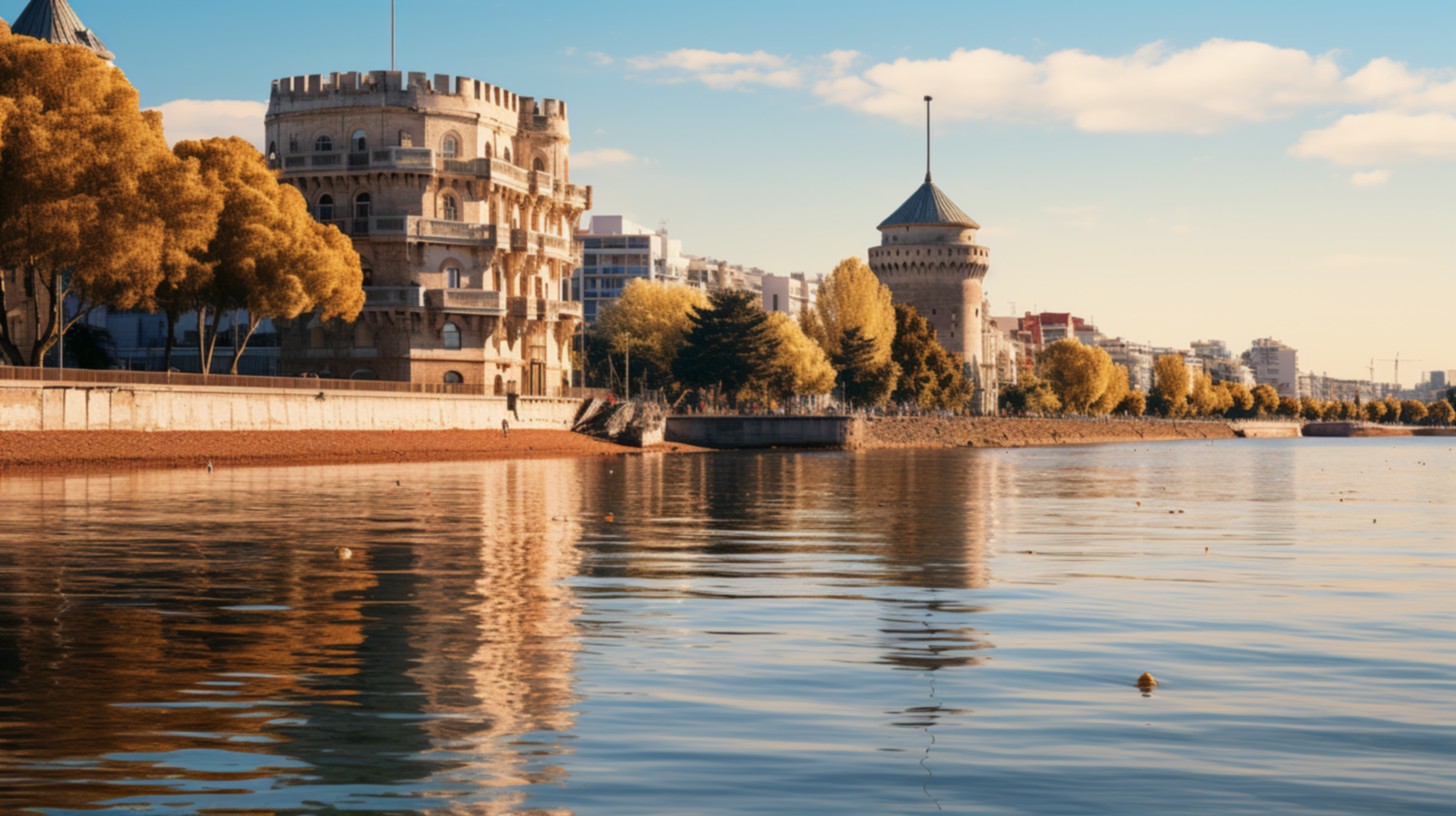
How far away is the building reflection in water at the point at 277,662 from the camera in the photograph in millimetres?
10953

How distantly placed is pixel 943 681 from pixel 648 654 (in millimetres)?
3123

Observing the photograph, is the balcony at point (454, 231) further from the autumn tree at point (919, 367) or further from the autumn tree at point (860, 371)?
the autumn tree at point (919, 367)

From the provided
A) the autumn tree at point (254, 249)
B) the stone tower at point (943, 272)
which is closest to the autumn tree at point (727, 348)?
the autumn tree at point (254, 249)

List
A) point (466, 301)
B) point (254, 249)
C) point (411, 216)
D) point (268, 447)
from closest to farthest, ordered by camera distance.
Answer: point (268, 447), point (254, 249), point (411, 216), point (466, 301)

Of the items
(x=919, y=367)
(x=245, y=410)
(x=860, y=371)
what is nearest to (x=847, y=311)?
(x=860, y=371)

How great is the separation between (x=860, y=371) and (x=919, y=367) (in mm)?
15915

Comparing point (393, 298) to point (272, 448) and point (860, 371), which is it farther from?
point (860, 371)

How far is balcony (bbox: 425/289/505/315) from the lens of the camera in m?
101

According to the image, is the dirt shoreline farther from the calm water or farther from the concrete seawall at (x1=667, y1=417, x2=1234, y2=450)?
the calm water

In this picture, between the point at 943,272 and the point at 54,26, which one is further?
the point at 943,272

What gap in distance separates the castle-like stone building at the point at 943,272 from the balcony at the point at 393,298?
337 ft

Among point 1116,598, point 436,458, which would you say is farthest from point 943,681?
point 436,458

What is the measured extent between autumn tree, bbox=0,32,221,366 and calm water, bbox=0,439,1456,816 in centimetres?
2936

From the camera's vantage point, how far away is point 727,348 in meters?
121
